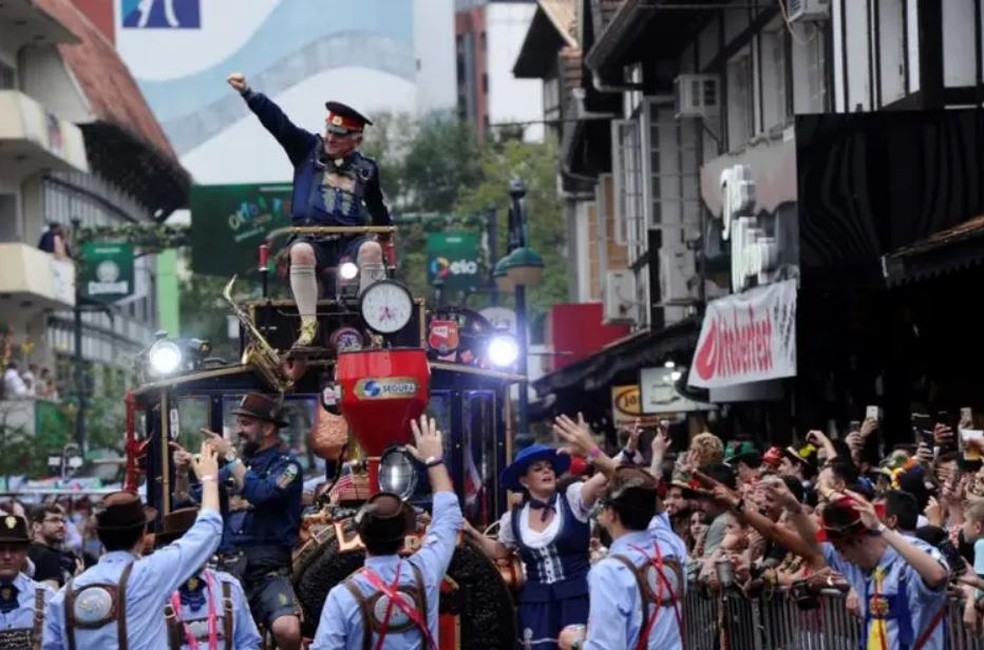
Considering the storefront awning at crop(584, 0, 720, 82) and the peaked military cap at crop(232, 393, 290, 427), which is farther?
the storefront awning at crop(584, 0, 720, 82)

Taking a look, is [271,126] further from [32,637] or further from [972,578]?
[972,578]

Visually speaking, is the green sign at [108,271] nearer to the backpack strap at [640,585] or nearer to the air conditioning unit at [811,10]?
the air conditioning unit at [811,10]

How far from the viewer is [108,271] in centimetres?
5138

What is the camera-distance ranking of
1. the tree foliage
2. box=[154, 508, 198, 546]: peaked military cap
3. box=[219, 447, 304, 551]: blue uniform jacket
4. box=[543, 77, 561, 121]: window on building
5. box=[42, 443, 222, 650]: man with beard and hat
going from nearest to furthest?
box=[42, 443, 222, 650]: man with beard and hat → box=[154, 508, 198, 546]: peaked military cap → box=[219, 447, 304, 551]: blue uniform jacket → box=[543, 77, 561, 121]: window on building → the tree foliage

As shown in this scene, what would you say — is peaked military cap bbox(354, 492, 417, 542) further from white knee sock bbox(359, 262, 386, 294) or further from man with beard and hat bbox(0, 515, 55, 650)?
white knee sock bbox(359, 262, 386, 294)

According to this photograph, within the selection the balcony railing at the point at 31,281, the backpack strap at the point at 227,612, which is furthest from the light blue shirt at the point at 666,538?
the balcony railing at the point at 31,281

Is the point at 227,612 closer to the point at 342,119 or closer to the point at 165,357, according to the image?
the point at 165,357

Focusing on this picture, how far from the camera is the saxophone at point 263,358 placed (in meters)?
16.8

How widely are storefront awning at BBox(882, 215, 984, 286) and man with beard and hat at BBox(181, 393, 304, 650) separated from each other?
493 centimetres

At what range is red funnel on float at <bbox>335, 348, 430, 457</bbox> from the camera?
51.0 ft

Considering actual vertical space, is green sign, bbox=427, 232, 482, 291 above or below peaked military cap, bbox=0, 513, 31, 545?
above

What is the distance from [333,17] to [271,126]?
82236 mm

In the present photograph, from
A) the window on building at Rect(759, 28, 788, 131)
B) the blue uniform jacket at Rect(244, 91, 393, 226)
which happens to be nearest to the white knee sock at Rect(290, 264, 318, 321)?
the blue uniform jacket at Rect(244, 91, 393, 226)

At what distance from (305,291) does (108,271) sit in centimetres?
3467
